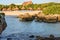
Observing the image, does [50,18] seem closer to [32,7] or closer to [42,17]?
[42,17]

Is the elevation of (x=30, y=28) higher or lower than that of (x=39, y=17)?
lower

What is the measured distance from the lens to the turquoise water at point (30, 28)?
4.11m

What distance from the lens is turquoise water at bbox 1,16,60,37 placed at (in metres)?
4.11

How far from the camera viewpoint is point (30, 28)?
4.20 m

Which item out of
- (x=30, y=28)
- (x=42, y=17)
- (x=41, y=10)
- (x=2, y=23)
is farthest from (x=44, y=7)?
(x=2, y=23)

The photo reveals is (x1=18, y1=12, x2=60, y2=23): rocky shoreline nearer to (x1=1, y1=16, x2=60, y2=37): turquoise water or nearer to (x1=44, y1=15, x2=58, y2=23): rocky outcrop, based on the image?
(x1=44, y1=15, x2=58, y2=23): rocky outcrop

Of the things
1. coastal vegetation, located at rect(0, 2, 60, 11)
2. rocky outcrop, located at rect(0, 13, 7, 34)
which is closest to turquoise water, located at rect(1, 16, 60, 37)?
rocky outcrop, located at rect(0, 13, 7, 34)

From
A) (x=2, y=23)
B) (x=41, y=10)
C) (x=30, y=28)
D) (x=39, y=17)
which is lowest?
(x=30, y=28)

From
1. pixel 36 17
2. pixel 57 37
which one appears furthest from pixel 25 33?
pixel 57 37

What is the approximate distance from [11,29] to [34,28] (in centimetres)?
56

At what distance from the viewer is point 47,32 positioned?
13.5 ft

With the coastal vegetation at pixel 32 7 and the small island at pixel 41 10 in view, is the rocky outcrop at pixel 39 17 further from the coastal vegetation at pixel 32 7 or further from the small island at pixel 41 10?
the coastal vegetation at pixel 32 7

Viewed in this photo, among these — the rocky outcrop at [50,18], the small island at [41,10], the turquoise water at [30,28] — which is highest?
the small island at [41,10]

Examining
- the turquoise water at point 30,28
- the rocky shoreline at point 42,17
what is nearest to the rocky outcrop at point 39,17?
the rocky shoreline at point 42,17
